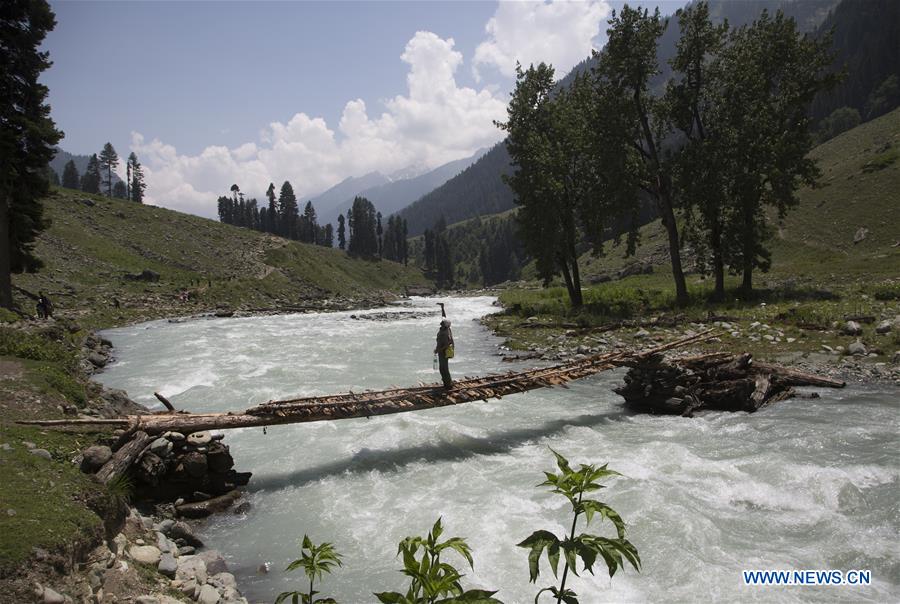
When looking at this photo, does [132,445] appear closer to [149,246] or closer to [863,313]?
[863,313]

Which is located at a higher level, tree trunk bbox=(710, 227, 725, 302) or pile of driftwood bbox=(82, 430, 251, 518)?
tree trunk bbox=(710, 227, 725, 302)

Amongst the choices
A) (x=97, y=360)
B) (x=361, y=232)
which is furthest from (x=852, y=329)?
(x=361, y=232)

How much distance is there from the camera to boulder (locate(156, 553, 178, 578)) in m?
6.96

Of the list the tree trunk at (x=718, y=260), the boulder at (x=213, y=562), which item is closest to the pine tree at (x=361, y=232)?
the tree trunk at (x=718, y=260)

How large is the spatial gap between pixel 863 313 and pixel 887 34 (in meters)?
210

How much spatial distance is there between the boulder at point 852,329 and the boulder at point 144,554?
982 inches

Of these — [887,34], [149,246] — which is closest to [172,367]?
[149,246]

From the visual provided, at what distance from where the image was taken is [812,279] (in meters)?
37.3

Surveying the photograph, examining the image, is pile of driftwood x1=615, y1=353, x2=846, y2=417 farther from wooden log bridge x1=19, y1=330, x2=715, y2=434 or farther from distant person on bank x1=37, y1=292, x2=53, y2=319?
distant person on bank x1=37, y1=292, x2=53, y2=319

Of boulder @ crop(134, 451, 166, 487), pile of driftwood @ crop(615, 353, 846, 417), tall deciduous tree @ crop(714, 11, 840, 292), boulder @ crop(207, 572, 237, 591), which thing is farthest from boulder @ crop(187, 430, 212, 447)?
tall deciduous tree @ crop(714, 11, 840, 292)

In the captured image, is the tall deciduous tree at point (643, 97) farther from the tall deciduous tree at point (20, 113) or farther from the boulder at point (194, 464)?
the tall deciduous tree at point (20, 113)

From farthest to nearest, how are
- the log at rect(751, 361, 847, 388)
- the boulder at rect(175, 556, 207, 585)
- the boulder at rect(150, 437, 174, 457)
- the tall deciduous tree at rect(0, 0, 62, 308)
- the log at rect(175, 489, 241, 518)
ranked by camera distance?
1. the tall deciduous tree at rect(0, 0, 62, 308)
2. the log at rect(751, 361, 847, 388)
3. the boulder at rect(150, 437, 174, 457)
4. the log at rect(175, 489, 241, 518)
5. the boulder at rect(175, 556, 207, 585)

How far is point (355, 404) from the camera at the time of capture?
41.1 ft

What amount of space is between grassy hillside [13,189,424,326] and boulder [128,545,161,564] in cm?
3491
